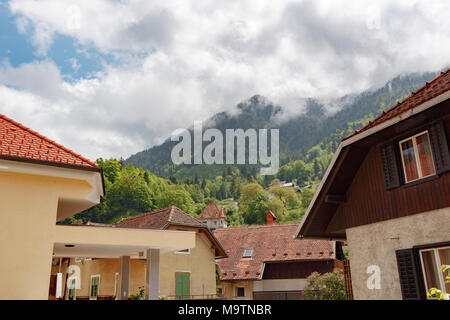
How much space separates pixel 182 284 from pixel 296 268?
9591 millimetres

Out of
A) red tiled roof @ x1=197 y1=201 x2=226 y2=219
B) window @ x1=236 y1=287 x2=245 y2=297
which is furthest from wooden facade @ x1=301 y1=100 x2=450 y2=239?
red tiled roof @ x1=197 y1=201 x2=226 y2=219

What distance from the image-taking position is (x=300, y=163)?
182 m

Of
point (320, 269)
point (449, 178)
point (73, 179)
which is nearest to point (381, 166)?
point (449, 178)

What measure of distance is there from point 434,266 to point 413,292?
2.43 feet

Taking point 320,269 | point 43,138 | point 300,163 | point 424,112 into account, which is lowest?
point 320,269

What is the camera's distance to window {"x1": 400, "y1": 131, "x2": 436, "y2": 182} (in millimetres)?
8344

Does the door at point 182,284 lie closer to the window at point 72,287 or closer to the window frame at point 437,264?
the window at point 72,287

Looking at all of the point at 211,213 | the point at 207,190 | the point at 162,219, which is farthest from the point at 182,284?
the point at 207,190

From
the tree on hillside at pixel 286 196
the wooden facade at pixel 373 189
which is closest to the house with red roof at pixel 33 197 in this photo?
the wooden facade at pixel 373 189

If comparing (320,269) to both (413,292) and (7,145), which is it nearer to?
(413,292)

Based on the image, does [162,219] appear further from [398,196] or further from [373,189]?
[398,196]

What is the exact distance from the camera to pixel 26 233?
9047 mm

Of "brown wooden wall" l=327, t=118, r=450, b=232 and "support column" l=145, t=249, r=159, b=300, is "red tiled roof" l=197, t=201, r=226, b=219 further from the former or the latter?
"brown wooden wall" l=327, t=118, r=450, b=232
